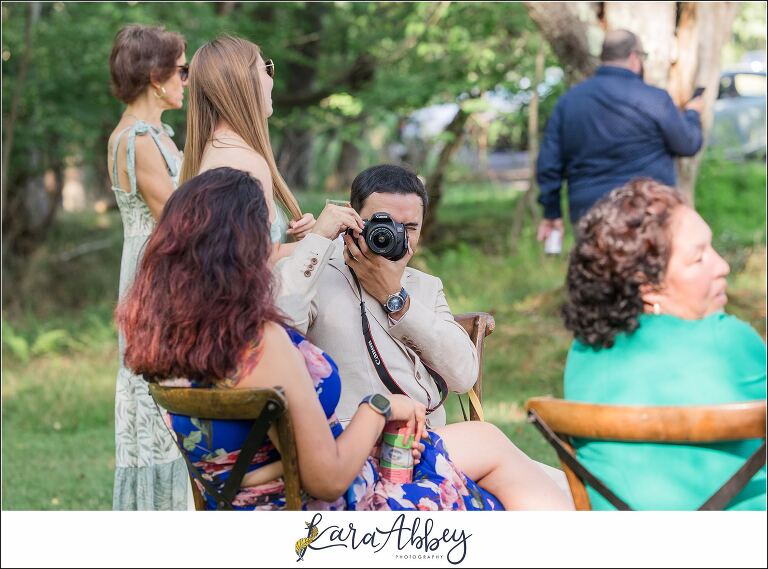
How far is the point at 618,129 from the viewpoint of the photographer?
5531mm

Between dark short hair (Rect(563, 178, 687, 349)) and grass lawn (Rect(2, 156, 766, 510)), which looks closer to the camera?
dark short hair (Rect(563, 178, 687, 349))

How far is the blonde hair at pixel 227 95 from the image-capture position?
9.95ft

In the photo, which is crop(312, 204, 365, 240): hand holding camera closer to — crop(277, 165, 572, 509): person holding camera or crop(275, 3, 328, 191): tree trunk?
crop(277, 165, 572, 509): person holding camera

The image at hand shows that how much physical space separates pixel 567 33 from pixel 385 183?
4326 mm

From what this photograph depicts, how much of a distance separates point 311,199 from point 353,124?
1582 mm

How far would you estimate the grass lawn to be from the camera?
18.5ft

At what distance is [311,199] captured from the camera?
13.7m

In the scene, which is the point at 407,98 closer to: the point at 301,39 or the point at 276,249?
the point at 301,39

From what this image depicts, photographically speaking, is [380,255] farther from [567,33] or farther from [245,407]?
[567,33]

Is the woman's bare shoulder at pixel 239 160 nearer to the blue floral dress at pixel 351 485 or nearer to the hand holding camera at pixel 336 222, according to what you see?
the hand holding camera at pixel 336 222

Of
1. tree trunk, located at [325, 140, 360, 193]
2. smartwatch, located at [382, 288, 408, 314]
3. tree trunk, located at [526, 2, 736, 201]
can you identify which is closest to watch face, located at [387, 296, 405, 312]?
smartwatch, located at [382, 288, 408, 314]

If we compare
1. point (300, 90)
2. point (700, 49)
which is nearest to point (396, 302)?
point (700, 49)

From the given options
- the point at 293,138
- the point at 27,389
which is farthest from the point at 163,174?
the point at 293,138

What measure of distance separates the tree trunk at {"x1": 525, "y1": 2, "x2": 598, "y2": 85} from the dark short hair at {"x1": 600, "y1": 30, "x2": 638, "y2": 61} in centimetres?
143
